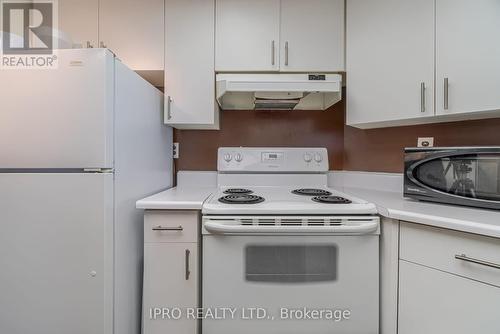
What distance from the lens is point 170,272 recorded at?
1.10 m

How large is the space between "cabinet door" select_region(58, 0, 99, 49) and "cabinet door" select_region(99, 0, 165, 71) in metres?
0.04

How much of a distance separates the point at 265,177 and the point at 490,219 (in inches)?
45.0

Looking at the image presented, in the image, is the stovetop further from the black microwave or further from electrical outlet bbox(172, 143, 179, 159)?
electrical outlet bbox(172, 143, 179, 159)

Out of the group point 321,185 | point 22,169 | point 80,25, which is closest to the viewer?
point 22,169

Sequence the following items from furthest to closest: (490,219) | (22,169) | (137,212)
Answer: (137,212) → (22,169) → (490,219)

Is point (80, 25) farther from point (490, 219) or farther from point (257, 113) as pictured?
point (490, 219)

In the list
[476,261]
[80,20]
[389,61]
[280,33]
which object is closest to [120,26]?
[80,20]

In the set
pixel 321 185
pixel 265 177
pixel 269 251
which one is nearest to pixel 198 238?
pixel 269 251

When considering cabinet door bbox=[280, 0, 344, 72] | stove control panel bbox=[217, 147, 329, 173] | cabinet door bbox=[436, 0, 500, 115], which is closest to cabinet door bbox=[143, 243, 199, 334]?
stove control panel bbox=[217, 147, 329, 173]

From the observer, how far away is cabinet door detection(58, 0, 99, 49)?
1420mm

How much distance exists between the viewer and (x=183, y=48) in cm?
147

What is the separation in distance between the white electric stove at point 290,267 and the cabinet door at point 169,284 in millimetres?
77
